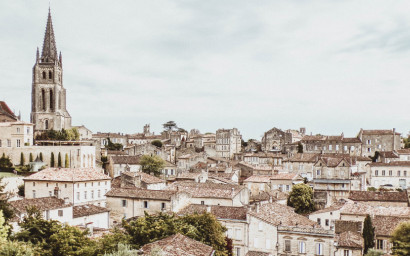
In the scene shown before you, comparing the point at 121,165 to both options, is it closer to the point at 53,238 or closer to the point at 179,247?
the point at 53,238

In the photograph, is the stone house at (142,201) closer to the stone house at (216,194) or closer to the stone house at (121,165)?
the stone house at (216,194)

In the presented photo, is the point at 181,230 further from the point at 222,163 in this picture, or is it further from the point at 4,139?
the point at 222,163

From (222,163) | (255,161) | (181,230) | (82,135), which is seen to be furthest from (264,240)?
(82,135)

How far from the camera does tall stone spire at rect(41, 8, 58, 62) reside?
254ft

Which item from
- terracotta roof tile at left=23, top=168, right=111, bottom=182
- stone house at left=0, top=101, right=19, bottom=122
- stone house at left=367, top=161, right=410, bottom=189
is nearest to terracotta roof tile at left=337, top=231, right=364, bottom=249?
terracotta roof tile at left=23, top=168, right=111, bottom=182

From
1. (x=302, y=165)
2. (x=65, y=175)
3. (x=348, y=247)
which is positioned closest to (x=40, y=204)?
(x=65, y=175)

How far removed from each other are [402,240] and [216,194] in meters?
19.1

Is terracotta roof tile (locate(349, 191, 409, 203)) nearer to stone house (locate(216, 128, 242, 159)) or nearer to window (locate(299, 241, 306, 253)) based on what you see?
window (locate(299, 241, 306, 253))

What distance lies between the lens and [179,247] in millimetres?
20734

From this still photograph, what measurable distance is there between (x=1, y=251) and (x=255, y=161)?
226ft

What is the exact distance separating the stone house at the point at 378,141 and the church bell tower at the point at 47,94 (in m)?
62.9

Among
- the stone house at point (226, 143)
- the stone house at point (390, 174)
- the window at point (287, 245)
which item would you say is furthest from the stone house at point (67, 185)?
the stone house at point (226, 143)

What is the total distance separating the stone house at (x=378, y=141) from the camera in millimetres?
80500

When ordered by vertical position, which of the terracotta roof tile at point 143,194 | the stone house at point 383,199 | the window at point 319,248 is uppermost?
the terracotta roof tile at point 143,194
